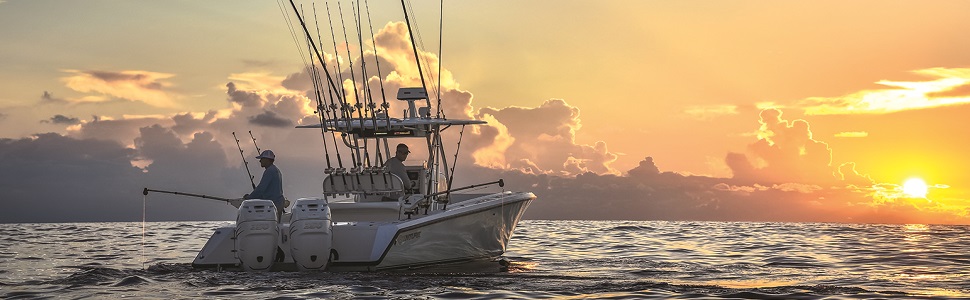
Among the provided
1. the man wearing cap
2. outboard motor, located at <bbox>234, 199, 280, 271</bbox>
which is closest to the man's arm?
the man wearing cap

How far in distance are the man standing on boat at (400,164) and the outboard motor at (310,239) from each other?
3.33m

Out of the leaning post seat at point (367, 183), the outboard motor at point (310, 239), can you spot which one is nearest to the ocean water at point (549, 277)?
the outboard motor at point (310, 239)

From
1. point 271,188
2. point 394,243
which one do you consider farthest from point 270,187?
point 394,243

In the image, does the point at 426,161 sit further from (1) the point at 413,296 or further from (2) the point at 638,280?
(1) the point at 413,296

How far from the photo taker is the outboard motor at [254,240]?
16.1 m

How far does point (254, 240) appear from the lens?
1611cm

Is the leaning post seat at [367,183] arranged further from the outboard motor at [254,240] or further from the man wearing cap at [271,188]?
the outboard motor at [254,240]

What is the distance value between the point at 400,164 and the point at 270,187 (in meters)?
2.57

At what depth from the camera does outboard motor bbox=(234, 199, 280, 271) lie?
1609cm

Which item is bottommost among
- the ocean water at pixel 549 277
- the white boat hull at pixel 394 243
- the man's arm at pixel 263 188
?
the ocean water at pixel 549 277

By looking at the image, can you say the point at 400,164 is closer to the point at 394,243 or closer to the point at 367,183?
the point at 367,183

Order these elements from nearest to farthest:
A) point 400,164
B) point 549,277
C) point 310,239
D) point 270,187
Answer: point 310,239
point 549,277
point 270,187
point 400,164

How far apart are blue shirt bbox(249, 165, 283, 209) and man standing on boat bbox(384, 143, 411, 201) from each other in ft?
6.93

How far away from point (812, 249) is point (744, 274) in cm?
1211
